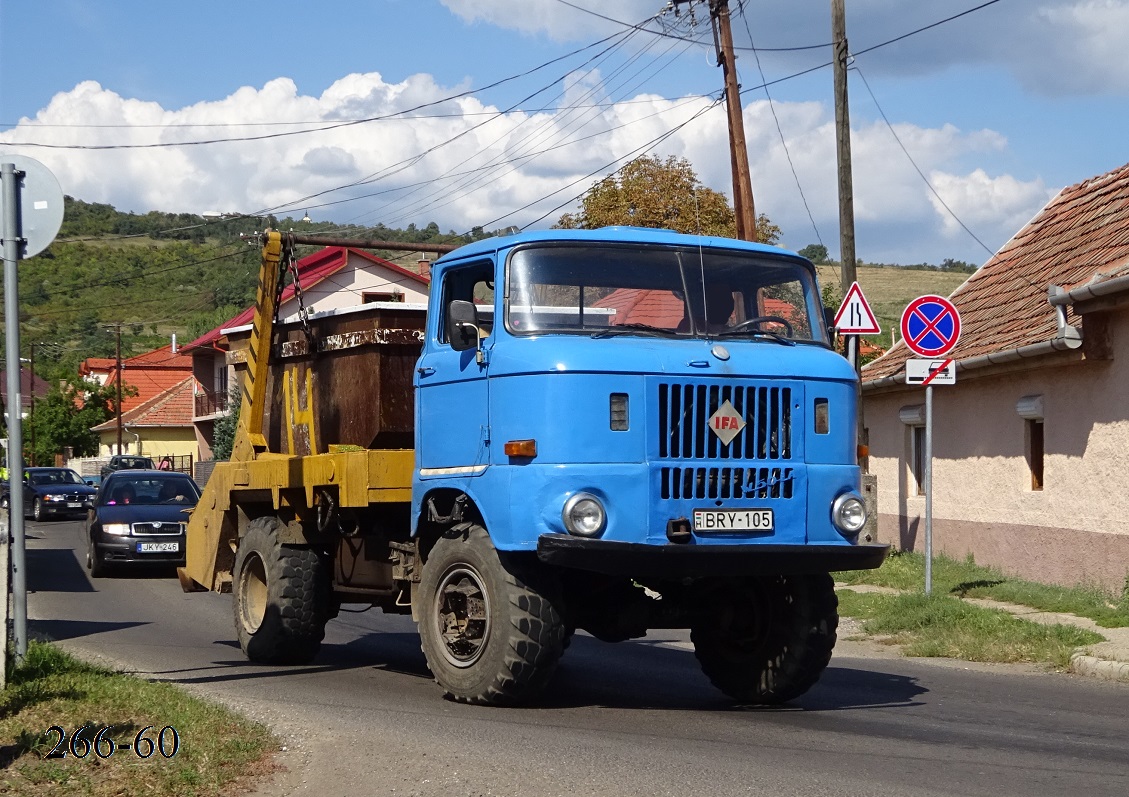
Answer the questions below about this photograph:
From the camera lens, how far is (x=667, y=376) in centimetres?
802

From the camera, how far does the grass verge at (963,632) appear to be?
11.5 m

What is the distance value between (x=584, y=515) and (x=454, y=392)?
1.50 metres

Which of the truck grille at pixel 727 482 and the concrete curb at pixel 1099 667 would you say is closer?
the truck grille at pixel 727 482

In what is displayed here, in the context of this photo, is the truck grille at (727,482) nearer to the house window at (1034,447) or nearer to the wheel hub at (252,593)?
the wheel hub at (252,593)

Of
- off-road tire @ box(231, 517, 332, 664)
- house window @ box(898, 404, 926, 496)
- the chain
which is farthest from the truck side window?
house window @ box(898, 404, 926, 496)

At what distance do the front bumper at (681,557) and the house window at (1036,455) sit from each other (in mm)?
10194

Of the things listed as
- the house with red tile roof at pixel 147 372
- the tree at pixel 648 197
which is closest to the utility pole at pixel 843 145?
the tree at pixel 648 197

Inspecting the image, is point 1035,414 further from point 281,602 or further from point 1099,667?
point 281,602

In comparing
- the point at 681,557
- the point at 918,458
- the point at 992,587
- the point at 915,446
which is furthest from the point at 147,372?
the point at 681,557

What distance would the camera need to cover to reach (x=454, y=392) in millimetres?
8844

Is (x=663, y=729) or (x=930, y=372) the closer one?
(x=663, y=729)

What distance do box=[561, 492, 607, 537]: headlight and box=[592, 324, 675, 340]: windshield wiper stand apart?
3.31ft

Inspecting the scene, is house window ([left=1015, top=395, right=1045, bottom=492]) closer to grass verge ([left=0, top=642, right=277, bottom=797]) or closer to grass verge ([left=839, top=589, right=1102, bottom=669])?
grass verge ([left=839, top=589, right=1102, bottom=669])

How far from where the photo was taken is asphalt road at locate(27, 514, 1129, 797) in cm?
639
